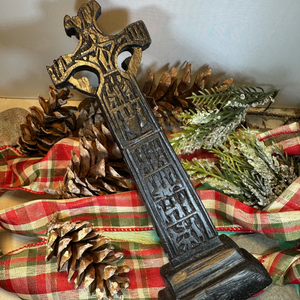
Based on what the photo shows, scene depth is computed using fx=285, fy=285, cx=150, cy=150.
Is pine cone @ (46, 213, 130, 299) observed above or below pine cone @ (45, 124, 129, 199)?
below

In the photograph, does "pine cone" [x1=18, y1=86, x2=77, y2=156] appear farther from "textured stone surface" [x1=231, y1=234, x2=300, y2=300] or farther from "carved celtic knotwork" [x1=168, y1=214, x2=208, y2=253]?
"textured stone surface" [x1=231, y1=234, x2=300, y2=300]

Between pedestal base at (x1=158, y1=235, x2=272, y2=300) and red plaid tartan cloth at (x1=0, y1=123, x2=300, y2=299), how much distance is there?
3.2 inches

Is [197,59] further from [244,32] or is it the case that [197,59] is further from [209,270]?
[209,270]

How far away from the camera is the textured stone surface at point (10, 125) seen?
79 cm

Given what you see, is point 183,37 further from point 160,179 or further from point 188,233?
point 188,233

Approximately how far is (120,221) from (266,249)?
0.34 m

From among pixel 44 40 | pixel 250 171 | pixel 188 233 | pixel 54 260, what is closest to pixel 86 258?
pixel 54 260

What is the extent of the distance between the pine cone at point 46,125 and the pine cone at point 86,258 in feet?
0.85

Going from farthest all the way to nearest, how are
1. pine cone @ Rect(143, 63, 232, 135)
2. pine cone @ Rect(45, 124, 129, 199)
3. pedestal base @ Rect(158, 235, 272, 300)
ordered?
pine cone @ Rect(143, 63, 232, 135), pine cone @ Rect(45, 124, 129, 199), pedestal base @ Rect(158, 235, 272, 300)

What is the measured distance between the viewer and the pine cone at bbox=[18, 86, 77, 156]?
726 mm

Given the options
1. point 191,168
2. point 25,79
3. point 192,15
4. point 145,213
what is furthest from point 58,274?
point 192,15

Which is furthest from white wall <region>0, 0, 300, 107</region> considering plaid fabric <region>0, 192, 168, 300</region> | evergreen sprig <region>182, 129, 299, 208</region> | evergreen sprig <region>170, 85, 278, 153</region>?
plaid fabric <region>0, 192, 168, 300</region>

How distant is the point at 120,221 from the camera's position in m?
0.67

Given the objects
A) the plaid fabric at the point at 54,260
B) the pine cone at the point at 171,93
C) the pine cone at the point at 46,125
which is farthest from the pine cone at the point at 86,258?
the pine cone at the point at 171,93
